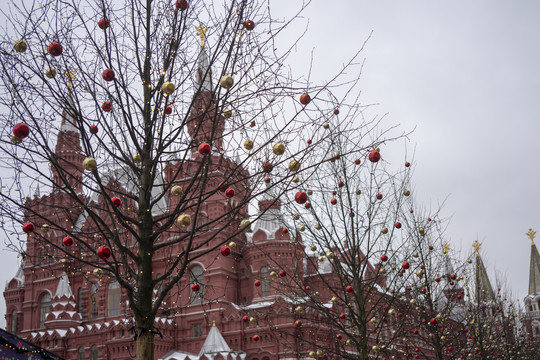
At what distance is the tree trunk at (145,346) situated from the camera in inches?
221

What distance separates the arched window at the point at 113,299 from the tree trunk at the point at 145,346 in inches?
1031

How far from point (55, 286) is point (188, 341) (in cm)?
1179

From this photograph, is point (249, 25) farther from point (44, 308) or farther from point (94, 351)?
point (44, 308)

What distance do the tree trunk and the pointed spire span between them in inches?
2571

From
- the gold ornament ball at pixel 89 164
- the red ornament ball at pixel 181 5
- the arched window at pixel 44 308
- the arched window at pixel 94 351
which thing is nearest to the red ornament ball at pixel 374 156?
the red ornament ball at pixel 181 5

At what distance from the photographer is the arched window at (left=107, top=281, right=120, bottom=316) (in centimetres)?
3031

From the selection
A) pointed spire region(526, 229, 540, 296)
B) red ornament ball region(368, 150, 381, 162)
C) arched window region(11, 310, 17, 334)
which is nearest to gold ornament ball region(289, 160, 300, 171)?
red ornament ball region(368, 150, 381, 162)

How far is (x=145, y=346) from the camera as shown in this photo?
5.65 meters

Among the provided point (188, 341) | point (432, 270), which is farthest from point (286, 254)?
point (432, 270)

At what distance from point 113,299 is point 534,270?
53761mm

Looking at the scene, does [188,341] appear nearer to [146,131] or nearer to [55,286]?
[55,286]

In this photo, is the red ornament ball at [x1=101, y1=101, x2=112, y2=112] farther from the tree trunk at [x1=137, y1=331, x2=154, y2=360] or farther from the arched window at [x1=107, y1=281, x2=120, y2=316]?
the arched window at [x1=107, y1=281, x2=120, y2=316]

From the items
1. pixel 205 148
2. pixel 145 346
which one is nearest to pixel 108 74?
pixel 205 148

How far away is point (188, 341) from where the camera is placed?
27703mm
